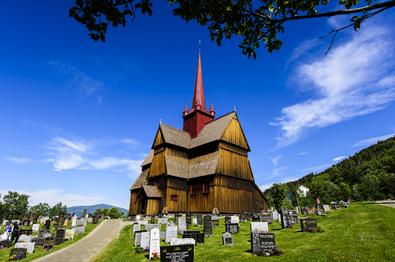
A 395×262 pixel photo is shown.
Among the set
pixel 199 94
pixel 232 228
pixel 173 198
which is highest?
pixel 199 94

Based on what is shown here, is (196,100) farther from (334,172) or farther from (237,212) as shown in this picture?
(334,172)

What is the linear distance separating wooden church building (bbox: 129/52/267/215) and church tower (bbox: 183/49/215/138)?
275cm

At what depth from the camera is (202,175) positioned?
32375 millimetres

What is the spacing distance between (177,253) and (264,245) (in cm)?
426

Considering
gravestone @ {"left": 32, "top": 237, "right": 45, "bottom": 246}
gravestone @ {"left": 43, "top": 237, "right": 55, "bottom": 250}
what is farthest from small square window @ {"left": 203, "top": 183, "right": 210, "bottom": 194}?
gravestone @ {"left": 32, "top": 237, "right": 45, "bottom": 246}

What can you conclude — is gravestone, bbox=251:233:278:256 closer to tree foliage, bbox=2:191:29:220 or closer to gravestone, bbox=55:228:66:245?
gravestone, bbox=55:228:66:245

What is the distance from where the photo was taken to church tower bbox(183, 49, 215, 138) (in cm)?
4266

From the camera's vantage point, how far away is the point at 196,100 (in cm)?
4534

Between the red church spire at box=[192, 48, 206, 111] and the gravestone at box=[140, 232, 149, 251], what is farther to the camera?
the red church spire at box=[192, 48, 206, 111]

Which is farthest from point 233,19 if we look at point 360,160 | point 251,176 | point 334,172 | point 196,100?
point 360,160

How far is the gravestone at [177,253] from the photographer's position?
32.3 feet

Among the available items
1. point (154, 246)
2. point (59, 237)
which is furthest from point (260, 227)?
point (59, 237)

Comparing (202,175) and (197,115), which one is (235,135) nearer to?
(202,175)

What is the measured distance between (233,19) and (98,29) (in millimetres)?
2793
